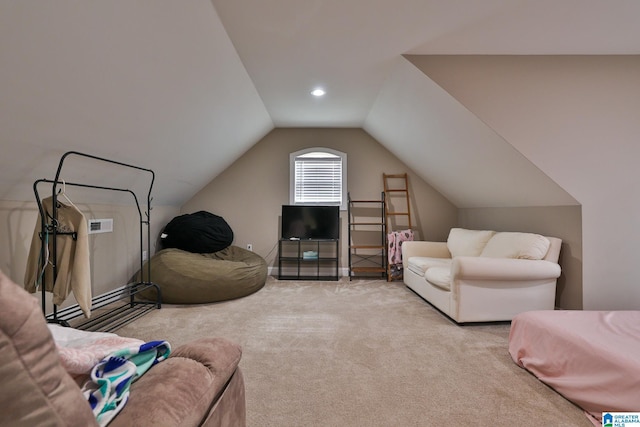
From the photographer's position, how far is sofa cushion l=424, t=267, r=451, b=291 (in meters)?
2.94

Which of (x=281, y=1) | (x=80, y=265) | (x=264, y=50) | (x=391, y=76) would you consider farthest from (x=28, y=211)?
(x=391, y=76)

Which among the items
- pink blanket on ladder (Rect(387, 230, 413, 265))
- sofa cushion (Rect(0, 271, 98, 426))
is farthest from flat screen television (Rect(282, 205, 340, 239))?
sofa cushion (Rect(0, 271, 98, 426))

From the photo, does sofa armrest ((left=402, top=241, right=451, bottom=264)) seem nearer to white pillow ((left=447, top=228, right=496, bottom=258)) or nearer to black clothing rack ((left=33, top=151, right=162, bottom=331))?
white pillow ((left=447, top=228, right=496, bottom=258))

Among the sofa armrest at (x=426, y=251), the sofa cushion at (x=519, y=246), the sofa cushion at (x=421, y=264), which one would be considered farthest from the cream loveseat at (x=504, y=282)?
the sofa armrest at (x=426, y=251)

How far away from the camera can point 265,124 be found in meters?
4.68

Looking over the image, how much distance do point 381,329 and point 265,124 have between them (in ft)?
11.2

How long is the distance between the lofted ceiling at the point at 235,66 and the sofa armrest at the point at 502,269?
0.73m

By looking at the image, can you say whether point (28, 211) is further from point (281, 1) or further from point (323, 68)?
point (323, 68)

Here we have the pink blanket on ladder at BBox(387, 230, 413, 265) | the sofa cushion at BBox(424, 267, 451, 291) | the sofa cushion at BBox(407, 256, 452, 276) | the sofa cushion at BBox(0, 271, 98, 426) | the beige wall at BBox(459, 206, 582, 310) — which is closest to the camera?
the sofa cushion at BBox(0, 271, 98, 426)

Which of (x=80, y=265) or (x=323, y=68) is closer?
(x=80, y=265)

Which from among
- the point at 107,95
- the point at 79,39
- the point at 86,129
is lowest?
the point at 86,129

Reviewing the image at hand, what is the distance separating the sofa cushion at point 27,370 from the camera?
0.45 meters

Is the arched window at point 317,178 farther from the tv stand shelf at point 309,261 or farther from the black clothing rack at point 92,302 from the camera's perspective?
the black clothing rack at point 92,302

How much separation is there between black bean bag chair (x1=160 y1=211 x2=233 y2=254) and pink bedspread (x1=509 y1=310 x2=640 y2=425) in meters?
3.64
